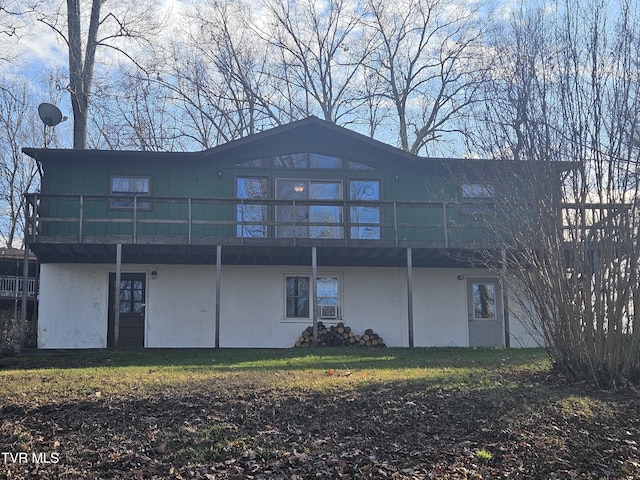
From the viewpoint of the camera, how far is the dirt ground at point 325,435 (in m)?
5.41

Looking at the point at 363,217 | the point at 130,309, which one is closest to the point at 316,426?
the point at 363,217

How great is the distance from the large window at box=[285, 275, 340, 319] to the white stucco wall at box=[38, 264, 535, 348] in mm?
177

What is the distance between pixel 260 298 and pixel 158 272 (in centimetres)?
273

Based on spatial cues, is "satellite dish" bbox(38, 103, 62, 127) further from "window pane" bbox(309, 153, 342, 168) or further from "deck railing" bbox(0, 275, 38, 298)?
"deck railing" bbox(0, 275, 38, 298)

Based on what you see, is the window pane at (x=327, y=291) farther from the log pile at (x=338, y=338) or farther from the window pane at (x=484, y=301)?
the window pane at (x=484, y=301)

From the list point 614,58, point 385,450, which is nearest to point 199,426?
point 385,450

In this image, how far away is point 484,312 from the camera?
17.2 metres

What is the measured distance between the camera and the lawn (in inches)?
215

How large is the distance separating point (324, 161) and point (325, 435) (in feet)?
38.1

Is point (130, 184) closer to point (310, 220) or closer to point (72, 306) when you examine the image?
point (72, 306)

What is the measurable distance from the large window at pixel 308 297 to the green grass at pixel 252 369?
9.62 ft

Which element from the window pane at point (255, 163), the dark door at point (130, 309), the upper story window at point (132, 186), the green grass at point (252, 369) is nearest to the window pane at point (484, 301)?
the green grass at point (252, 369)

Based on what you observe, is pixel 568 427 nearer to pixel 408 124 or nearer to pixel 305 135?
pixel 305 135

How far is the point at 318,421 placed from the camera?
653 centimetres
